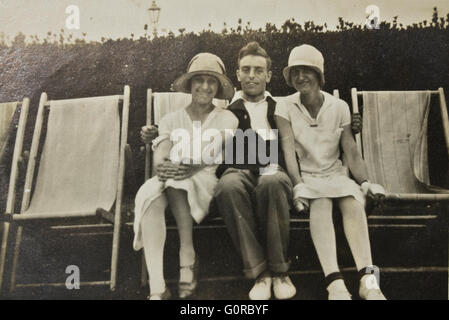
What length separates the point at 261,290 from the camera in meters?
2.24

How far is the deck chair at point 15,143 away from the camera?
2654 millimetres

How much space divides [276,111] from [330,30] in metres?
0.65

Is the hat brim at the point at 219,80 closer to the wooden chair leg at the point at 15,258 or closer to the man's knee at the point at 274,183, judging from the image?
the man's knee at the point at 274,183

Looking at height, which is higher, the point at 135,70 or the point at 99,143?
the point at 135,70

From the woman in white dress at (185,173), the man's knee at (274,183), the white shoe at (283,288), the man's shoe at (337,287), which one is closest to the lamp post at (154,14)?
the woman in white dress at (185,173)

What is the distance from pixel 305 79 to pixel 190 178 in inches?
31.2

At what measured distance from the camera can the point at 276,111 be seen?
2652mm

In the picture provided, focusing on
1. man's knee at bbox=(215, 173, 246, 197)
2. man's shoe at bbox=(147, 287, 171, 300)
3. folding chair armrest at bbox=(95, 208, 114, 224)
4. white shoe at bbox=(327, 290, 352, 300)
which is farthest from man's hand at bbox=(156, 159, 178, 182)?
white shoe at bbox=(327, 290, 352, 300)

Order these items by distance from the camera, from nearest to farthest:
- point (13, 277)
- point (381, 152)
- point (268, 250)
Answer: point (268, 250), point (13, 277), point (381, 152)

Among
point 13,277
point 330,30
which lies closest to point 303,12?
point 330,30

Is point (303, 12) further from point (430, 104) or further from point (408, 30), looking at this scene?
point (430, 104)

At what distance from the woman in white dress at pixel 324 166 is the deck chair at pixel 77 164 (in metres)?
0.90

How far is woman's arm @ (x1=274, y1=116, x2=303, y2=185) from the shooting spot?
2477 mm

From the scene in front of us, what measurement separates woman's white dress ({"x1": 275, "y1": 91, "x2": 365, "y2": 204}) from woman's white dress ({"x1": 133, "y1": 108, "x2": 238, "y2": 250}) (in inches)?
11.8
